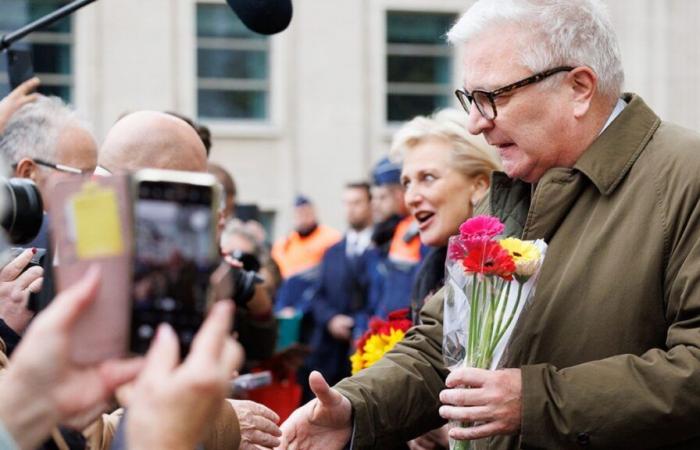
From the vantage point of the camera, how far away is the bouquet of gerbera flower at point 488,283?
3076mm

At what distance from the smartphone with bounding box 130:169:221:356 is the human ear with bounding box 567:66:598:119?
171cm

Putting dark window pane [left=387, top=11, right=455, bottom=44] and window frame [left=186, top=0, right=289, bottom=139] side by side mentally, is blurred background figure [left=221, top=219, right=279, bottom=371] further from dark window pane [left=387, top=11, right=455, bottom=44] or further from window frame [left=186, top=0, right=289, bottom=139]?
dark window pane [left=387, top=11, right=455, bottom=44]

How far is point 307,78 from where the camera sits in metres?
17.8

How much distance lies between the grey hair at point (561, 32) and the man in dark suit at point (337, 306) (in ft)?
20.8

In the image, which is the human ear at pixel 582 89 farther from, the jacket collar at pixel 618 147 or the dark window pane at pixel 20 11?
the dark window pane at pixel 20 11

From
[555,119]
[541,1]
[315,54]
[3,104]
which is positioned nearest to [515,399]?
[555,119]

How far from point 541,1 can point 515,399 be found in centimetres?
105

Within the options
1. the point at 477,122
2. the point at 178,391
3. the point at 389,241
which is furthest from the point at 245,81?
the point at 178,391

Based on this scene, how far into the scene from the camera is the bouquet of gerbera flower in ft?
10.1

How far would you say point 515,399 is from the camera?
10.1 feet

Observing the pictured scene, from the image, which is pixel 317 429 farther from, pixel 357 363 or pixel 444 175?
pixel 444 175

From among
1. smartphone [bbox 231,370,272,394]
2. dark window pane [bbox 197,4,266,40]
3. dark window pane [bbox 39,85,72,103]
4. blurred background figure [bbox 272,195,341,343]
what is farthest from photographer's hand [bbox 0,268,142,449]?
dark window pane [bbox 197,4,266,40]

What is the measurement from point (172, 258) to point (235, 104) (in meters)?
16.7

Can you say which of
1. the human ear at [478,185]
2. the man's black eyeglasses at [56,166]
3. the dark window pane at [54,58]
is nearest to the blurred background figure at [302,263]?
the human ear at [478,185]
